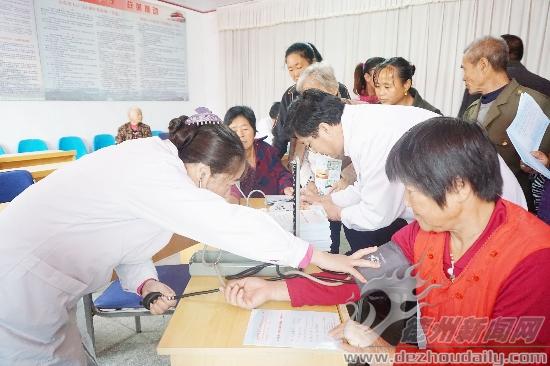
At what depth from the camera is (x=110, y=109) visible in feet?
18.0

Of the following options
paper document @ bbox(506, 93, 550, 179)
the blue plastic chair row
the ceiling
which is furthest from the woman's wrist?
the ceiling

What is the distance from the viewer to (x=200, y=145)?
104 cm

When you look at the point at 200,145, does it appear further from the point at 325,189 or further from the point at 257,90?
the point at 257,90

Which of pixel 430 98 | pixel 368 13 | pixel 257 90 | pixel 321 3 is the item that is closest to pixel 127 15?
pixel 257 90

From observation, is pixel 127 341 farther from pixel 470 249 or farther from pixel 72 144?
pixel 72 144

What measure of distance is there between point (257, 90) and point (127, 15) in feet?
7.60

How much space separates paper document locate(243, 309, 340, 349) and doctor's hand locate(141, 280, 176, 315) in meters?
0.30

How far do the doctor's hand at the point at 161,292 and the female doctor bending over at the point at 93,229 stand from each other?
0.66 feet

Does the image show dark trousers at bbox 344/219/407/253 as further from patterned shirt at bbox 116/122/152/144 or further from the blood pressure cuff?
patterned shirt at bbox 116/122/152/144

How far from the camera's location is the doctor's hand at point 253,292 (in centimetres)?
99

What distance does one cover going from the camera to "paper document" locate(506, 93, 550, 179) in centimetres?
145

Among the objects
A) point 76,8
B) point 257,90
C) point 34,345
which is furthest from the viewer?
point 257,90

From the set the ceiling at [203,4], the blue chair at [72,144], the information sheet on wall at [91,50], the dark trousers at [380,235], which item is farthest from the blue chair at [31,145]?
the dark trousers at [380,235]

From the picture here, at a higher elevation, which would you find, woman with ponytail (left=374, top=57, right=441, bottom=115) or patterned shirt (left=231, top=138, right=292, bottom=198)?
woman with ponytail (left=374, top=57, right=441, bottom=115)
